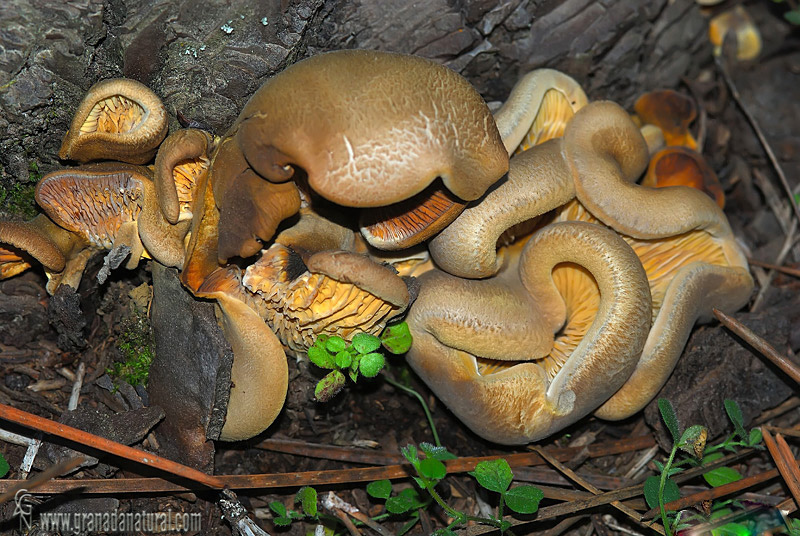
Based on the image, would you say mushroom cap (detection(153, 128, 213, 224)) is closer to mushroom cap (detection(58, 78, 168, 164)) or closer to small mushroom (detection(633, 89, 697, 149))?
mushroom cap (detection(58, 78, 168, 164))

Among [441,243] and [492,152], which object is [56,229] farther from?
[492,152]

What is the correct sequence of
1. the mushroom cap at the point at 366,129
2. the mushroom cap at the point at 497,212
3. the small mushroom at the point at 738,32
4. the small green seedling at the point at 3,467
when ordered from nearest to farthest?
the mushroom cap at the point at 366,129 < the small green seedling at the point at 3,467 < the mushroom cap at the point at 497,212 < the small mushroom at the point at 738,32

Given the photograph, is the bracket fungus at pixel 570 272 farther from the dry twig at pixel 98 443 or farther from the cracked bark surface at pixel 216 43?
the dry twig at pixel 98 443

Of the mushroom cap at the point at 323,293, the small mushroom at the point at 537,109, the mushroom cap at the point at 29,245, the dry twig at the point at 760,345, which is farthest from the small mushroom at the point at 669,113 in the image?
the mushroom cap at the point at 29,245

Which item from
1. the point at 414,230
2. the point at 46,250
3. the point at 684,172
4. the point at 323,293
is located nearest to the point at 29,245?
the point at 46,250

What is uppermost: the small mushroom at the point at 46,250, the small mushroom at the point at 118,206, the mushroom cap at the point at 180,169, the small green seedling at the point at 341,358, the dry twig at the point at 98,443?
the mushroom cap at the point at 180,169

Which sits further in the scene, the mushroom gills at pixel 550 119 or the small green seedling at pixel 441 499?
the mushroom gills at pixel 550 119
